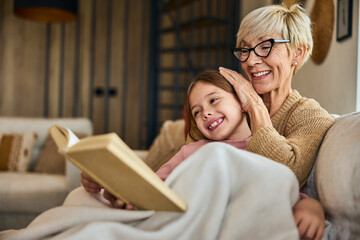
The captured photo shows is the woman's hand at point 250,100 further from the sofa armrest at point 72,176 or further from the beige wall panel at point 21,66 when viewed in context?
the beige wall panel at point 21,66

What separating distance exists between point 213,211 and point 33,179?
2213mm

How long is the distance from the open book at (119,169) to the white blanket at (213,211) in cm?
4

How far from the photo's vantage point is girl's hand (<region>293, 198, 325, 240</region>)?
2.51 ft

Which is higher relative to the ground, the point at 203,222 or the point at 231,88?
the point at 231,88

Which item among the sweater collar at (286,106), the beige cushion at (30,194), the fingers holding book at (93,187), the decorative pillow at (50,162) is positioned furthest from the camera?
the decorative pillow at (50,162)

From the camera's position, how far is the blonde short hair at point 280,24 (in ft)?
3.71

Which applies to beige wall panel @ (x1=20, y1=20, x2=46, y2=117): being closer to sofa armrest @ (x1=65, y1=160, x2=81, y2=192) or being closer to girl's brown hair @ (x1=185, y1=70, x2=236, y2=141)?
sofa armrest @ (x1=65, y1=160, x2=81, y2=192)

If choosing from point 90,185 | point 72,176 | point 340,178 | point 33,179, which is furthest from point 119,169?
point 33,179

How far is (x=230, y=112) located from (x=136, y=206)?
1.62 ft

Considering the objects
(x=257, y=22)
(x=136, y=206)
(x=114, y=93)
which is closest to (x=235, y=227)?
(x=136, y=206)

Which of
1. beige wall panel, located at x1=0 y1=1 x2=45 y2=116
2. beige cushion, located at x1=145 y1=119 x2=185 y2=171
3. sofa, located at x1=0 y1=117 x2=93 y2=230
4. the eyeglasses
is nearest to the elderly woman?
the eyeglasses

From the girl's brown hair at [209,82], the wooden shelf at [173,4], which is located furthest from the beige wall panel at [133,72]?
the girl's brown hair at [209,82]

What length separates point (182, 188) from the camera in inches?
30.4

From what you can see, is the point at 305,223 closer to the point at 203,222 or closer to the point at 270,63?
the point at 203,222
